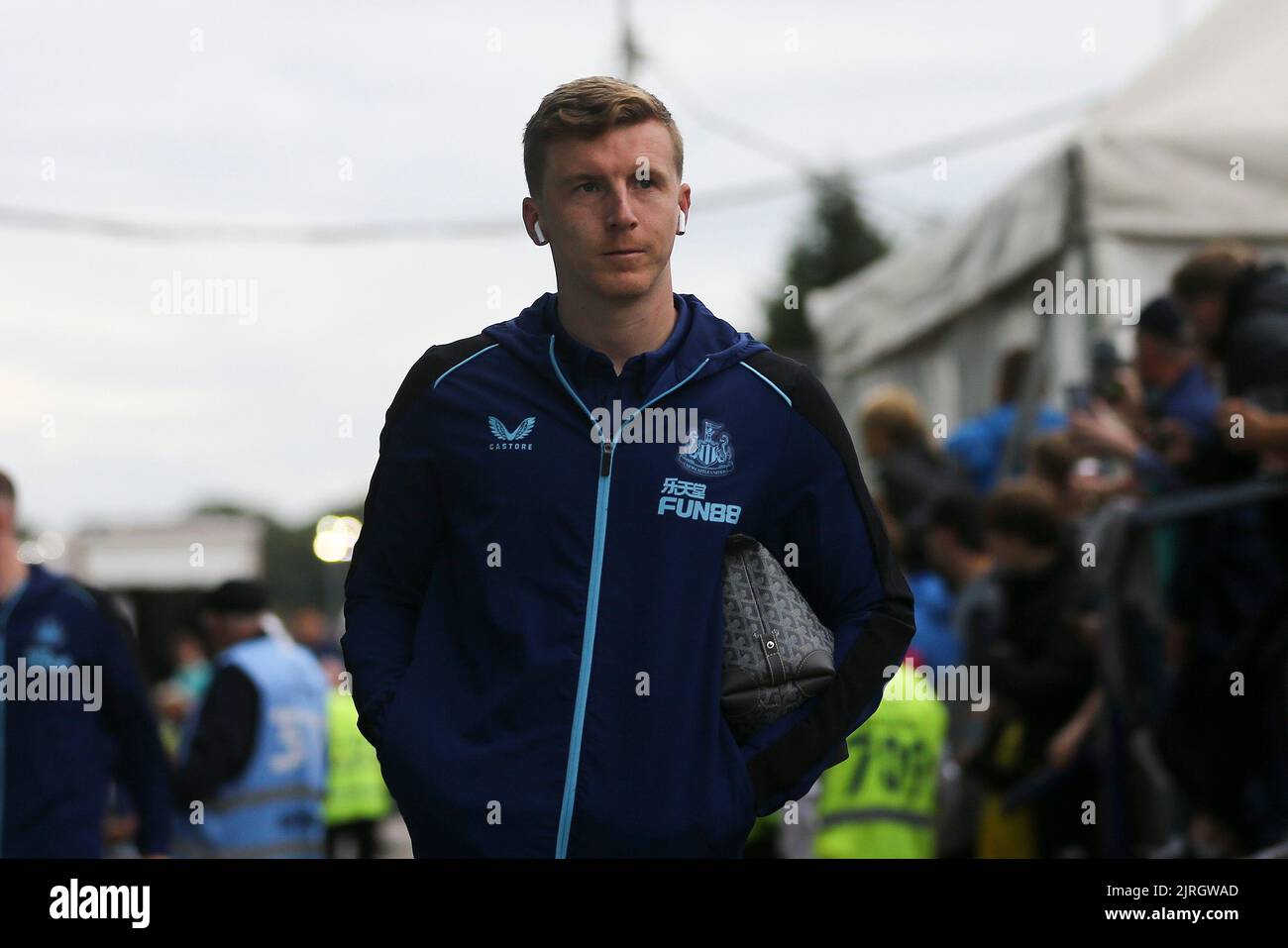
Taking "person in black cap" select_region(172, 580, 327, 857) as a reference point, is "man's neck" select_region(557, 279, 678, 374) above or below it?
above

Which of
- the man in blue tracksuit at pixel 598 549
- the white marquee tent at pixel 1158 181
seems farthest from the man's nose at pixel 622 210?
the white marquee tent at pixel 1158 181

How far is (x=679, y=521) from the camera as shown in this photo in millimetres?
2576

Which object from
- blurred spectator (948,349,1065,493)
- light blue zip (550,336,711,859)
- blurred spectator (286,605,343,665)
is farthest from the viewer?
blurred spectator (286,605,343,665)

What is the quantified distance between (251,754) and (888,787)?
2846 mm

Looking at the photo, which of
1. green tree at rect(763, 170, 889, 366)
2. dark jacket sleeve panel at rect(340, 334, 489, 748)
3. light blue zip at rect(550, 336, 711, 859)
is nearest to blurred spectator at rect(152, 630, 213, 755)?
dark jacket sleeve panel at rect(340, 334, 489, 748)

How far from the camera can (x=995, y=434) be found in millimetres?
8266

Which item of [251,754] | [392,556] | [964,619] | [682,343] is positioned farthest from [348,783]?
[682,343]

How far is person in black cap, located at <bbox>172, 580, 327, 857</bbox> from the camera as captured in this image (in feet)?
24.3

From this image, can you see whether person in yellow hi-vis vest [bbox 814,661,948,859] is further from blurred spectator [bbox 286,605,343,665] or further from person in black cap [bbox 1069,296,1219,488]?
blurred spectator [bbox 286,605,343,665]

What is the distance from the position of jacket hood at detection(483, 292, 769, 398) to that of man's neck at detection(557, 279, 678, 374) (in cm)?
4

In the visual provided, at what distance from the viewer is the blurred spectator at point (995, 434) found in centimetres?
816
